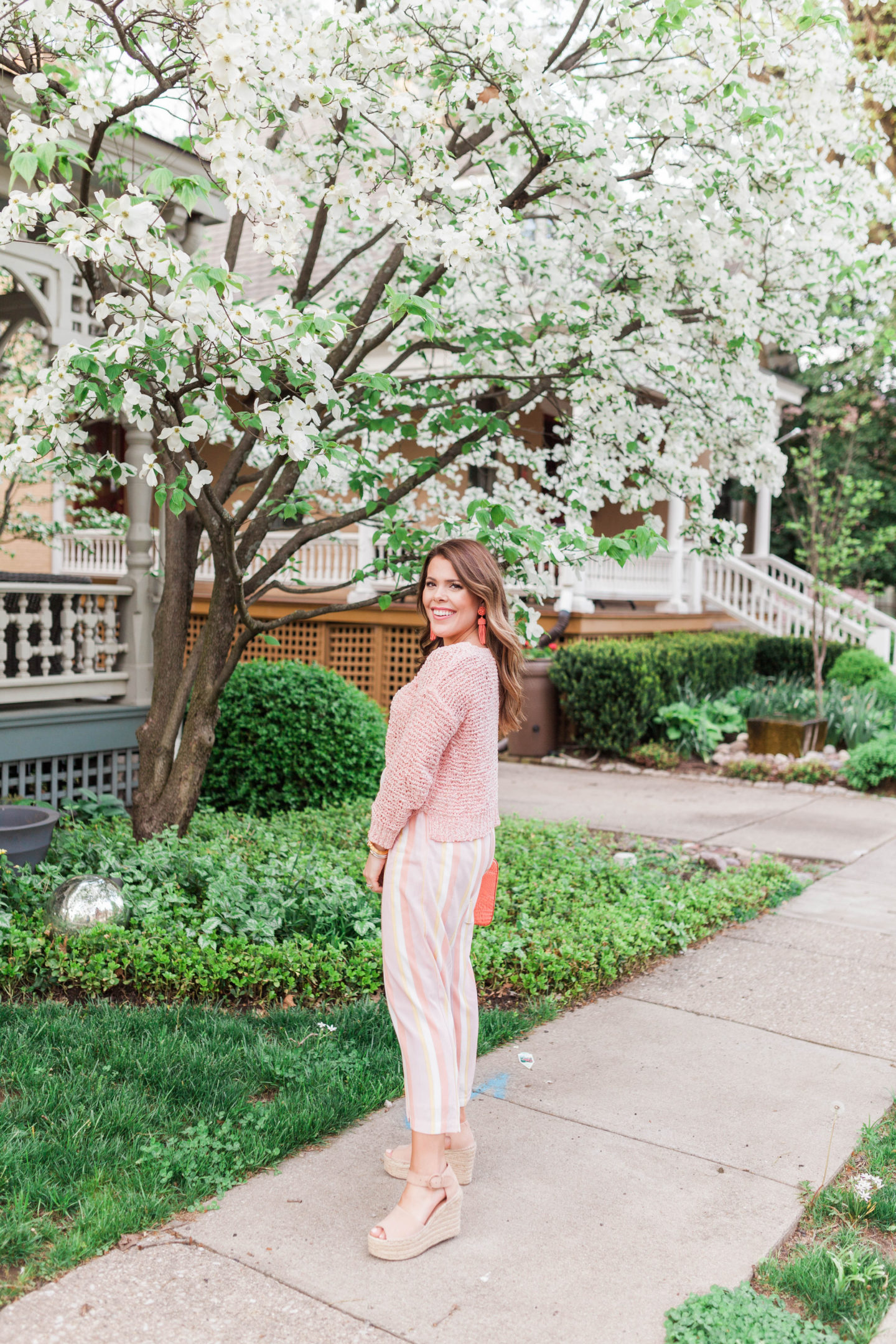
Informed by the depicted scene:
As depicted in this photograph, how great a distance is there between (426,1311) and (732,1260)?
79 centimetres

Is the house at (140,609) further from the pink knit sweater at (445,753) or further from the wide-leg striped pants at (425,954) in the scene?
the wide-leg striped pants at (425,954)

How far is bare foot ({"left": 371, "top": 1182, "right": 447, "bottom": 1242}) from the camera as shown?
9.13 feet

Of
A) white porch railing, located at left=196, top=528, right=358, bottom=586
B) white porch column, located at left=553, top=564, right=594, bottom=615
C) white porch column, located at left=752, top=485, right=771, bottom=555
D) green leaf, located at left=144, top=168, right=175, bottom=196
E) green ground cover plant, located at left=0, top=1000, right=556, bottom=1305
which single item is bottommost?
green ground cover plant, located at left=0, top=1000, right=556, bottom=1305

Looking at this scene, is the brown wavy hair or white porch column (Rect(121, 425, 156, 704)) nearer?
the brown wavy hair

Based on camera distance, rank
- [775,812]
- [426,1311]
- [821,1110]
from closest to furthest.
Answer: [426,1311] → [821,1110] → [775,812]

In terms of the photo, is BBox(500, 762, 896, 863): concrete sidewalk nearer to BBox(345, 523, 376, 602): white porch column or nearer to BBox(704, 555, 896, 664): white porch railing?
BBox(345, 523, 376, 602): white porch column

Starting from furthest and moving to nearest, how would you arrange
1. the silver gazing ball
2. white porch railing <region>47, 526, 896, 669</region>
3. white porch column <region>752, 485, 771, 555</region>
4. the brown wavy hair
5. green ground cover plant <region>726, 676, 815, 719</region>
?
white porch column <region>752, 485, 771, 555</region>, white porch railing <region>47, 526, 896, 669</region>, green ground cover plant <region>726, 676, 815, 719</region>, the silver gazing ball, the brown wavy hair

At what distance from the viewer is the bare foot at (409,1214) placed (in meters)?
2.78

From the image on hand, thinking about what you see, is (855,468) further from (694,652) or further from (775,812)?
(775,812)

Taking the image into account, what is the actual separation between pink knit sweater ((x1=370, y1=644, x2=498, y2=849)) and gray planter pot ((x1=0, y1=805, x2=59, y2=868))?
9.89 ft

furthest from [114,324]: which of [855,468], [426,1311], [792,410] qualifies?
[855,468]

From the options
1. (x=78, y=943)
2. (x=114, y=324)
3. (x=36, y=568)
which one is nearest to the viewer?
(x=114, y=324)

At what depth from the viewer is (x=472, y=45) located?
488 centimetres

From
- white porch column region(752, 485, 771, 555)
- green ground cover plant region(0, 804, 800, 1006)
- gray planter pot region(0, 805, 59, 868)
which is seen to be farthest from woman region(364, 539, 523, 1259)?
white porch column region(752, 485, 771, 555)
